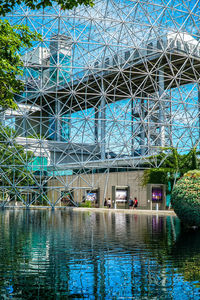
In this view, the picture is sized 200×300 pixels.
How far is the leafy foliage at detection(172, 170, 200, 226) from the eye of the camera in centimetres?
1541

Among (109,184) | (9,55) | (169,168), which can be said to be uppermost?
(9,55)

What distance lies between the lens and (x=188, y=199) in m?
15.5

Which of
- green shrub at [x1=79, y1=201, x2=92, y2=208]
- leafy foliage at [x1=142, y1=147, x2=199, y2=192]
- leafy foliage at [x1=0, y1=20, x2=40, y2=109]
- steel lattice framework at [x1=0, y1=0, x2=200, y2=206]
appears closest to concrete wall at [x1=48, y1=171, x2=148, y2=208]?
leafy foliage at [x1=142, y1=147, x2=199, y2=192]

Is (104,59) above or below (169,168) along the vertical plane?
above

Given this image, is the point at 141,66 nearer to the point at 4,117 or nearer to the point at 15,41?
the point at 4,117

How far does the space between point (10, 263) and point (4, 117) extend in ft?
88.0

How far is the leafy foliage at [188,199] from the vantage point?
50.6 feet

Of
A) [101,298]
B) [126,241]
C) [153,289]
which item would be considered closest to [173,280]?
[153,289]

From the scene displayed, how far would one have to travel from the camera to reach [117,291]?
19.0 feet

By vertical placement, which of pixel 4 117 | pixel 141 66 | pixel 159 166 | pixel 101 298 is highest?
pixel 141 66

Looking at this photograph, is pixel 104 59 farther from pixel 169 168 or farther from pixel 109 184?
pixel 109 184

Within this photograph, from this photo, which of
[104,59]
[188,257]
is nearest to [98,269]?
[188,257]

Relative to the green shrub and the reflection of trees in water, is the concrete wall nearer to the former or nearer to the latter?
the green shrub

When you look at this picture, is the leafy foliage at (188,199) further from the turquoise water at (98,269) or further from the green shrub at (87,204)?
the green shrub at (87,204)
